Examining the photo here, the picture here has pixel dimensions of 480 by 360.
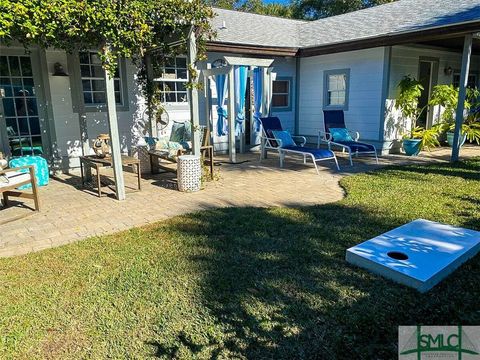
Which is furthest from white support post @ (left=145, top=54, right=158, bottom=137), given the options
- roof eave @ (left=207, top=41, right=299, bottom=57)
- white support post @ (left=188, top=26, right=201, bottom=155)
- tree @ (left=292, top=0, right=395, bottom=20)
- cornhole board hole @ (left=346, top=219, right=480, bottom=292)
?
tree @ (left=292, top=0, right=395, bottom=20)

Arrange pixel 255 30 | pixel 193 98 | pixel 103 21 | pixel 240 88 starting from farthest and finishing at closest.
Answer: pixel 255 30, pixel 240 88, pixel 193 98, pixel 103 21

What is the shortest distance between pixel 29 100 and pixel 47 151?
Result: 1.04m

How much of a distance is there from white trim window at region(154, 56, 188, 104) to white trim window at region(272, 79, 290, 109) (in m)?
2.91

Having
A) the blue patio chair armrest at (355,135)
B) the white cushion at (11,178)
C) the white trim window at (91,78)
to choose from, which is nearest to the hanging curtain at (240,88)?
the white trim window at (91,78)

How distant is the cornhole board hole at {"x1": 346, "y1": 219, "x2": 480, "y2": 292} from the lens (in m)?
2.83

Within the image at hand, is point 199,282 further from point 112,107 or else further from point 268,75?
point 268,75

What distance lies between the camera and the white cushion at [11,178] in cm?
455

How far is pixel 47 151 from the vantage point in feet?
24.2

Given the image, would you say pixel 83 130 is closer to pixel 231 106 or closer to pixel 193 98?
pixel 193 98

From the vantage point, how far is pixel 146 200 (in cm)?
540

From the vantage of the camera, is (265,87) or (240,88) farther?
(265,87)

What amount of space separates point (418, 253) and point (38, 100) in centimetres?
720

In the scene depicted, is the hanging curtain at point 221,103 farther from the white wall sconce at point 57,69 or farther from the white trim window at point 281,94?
the white wall sconce at point 57,69

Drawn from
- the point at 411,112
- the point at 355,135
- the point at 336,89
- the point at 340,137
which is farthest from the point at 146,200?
the point at 411,112
